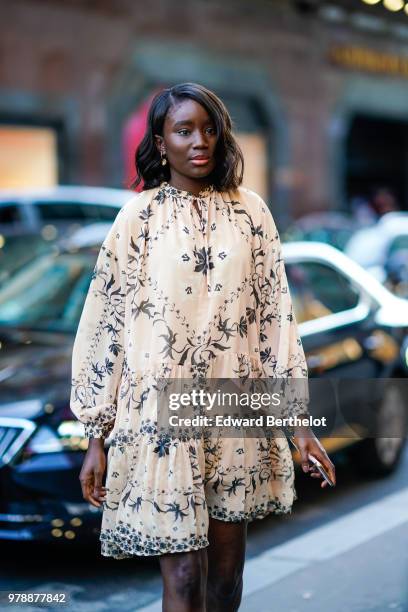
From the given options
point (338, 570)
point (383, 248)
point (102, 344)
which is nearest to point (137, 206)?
point (102, 344)

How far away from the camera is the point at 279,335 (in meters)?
3.28

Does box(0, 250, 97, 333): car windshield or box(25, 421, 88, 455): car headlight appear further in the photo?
box(0, 250, 97, 333): car windshield

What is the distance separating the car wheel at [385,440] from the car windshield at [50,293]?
6.38ft

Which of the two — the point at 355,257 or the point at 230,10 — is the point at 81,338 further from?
the point at 230,10

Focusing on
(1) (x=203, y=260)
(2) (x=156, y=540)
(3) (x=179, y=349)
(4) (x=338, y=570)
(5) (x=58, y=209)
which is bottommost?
(4) (x=338, y=570)

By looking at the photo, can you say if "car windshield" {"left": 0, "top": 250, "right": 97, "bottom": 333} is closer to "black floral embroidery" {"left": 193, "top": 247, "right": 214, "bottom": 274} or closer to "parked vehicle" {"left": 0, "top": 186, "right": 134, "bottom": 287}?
"black floral embroidery" {"left": 193, "top": 247, "right": 214, "bottom": 274}

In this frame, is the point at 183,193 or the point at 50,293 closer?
the point at 183,193

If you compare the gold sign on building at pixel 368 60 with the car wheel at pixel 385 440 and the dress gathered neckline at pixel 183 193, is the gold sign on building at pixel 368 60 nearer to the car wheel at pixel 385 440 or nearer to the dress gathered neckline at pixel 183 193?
the car wheel at pixel 385 440

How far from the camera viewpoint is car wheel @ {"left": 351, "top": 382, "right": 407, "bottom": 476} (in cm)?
707

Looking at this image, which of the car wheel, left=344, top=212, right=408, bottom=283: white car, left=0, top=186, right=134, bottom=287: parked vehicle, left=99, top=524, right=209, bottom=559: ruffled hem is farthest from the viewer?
left=344, top=212, right=408, bottom=283: white car

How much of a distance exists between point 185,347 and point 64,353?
9.40 ft

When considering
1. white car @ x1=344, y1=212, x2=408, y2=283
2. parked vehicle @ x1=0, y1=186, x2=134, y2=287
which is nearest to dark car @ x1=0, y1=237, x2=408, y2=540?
parked vehicle @ x1=0, y1=186, x2=134, y2=287

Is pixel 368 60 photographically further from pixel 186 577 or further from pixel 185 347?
pixel 186 577

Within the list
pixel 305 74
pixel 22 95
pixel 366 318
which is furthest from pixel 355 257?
pixel 305 74
